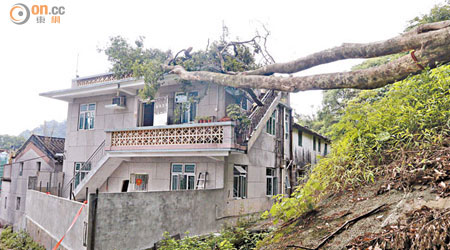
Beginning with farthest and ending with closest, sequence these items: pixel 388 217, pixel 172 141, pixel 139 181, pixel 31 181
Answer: pixel 31 181 < pixel 139 181 < pixel 172 141 < pixel 388 217

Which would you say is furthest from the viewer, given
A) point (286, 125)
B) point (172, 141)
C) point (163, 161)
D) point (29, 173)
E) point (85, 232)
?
point (29, 173)

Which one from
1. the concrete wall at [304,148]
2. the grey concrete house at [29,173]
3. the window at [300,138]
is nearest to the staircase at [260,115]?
the concrete wall at [304,148]

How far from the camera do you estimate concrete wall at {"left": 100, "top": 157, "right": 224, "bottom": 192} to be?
11.2 metres

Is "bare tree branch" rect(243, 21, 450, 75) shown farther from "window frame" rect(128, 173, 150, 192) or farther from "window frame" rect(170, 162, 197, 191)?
"window frame" rect(128, 173, 150, 192)

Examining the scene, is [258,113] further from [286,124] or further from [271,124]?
[286,124]

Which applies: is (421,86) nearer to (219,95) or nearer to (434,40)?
(434,40)

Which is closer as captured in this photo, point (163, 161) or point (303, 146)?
point (163, 161)

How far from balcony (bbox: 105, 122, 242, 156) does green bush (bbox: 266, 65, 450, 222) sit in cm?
512

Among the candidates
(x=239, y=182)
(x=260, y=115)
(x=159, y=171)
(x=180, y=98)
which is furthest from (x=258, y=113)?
(x=159, y=171)

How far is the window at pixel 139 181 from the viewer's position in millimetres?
13070

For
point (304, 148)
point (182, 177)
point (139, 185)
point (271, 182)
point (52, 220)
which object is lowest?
point (52, 220)

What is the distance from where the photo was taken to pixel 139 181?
1305cm

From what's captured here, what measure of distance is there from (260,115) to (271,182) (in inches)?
140

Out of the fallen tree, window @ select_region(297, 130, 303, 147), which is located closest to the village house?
window @ select_region(297, 130, 303, 147)
